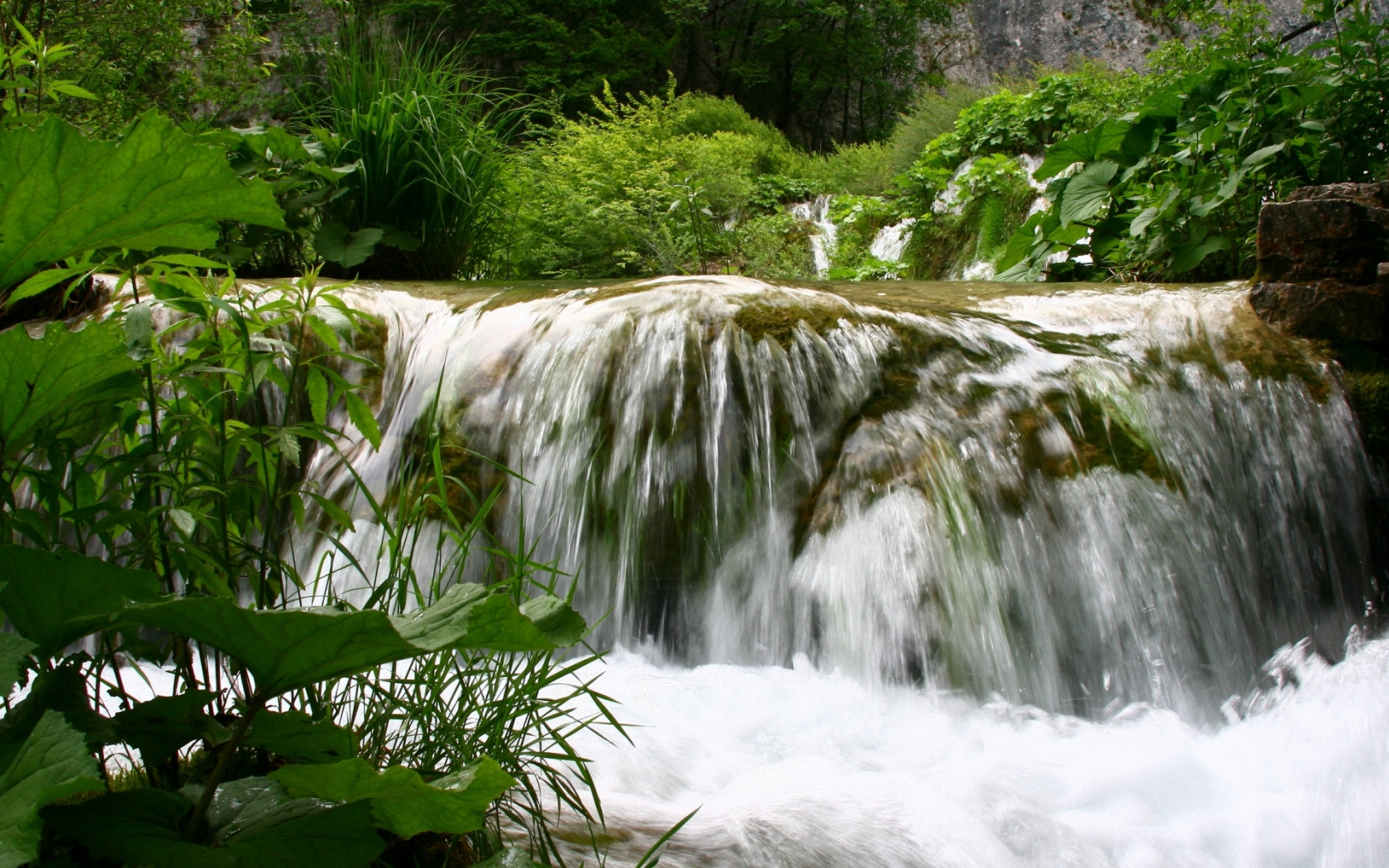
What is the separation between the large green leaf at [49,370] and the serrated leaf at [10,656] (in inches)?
12.4

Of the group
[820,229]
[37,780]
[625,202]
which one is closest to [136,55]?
[625,202]

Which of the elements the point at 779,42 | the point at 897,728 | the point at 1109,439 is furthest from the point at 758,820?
the point at 779,42

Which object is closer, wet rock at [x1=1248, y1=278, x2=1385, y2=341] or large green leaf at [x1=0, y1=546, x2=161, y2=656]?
large green leaf at [x1=0, y1=546, x2=161, y2=656]

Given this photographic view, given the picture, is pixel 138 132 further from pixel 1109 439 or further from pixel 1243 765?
pixel 1109 439

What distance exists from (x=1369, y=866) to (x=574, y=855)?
186cm

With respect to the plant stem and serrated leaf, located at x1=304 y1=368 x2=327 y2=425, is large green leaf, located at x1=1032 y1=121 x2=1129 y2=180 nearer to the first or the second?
serrated leaf, located at x1=304 y1=368 x2=327 y2=425

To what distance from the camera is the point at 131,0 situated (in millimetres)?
5969

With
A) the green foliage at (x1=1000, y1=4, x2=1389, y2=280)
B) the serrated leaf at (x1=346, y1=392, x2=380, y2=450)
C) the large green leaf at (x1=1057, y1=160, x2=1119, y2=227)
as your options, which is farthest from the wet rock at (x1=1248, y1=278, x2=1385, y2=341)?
the serrated leaf at (x1=346, y1=392, x2=380, y2=450)

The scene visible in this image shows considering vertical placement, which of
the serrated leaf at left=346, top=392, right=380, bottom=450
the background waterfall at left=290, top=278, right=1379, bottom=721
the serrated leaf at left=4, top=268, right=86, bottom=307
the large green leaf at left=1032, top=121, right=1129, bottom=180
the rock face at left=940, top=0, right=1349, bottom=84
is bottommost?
the background waterfall at left=290, top=278, right=1379, bottom=721

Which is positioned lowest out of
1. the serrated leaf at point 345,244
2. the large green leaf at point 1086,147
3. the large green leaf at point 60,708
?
the large green leaf at point 60,708

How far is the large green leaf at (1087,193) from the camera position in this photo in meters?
5.39

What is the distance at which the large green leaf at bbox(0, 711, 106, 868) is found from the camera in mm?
672

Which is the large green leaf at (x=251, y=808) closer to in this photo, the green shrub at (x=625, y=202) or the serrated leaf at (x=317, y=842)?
the serrated leaf at (x=317, y=842)

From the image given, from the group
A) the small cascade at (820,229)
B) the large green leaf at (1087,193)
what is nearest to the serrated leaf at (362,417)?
the large green leaf at (1087,193)
